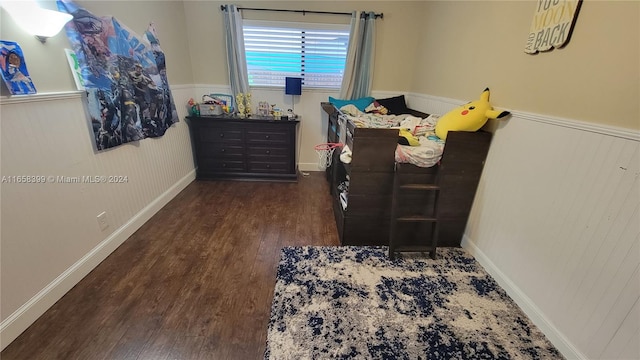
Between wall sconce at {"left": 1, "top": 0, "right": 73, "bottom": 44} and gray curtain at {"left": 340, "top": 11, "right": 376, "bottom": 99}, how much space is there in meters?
2.60

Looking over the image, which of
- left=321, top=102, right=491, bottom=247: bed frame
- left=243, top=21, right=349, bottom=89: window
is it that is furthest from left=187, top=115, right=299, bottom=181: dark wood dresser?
left=321, top=102, right=491, bottom=247: bed frame

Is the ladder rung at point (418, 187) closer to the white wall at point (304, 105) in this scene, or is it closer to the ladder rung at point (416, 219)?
the ladder rung at point (416, 219)

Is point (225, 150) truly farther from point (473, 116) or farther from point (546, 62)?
point (546, 62)

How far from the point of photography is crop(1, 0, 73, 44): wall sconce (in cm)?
128

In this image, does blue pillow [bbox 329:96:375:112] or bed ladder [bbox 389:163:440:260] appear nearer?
bed ladder [bbox 389:163:440:260]

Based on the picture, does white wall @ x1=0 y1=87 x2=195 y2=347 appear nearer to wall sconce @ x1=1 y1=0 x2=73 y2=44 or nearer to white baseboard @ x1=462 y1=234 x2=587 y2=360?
wall sconce @ x1=1 y1=0 x2=73 y2=44

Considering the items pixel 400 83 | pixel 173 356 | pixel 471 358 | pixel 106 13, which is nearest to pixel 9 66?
pixel 106 13

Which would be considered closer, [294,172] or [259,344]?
[259,344]

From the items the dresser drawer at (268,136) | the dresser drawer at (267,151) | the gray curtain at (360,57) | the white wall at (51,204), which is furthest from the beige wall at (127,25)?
the gray curtain at (360,57)

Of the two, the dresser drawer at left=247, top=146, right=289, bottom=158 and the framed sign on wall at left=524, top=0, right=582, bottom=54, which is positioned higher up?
the framed sign on wall at left=524, top=0, right=582, bottom=54

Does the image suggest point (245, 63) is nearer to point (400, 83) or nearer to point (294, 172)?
point (294, 172)

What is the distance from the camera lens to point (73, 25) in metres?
1.61

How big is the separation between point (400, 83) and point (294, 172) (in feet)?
6.04

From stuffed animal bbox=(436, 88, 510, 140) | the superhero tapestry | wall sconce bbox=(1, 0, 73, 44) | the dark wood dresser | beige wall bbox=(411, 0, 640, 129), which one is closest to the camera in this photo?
beige wall bbox=(411, 0, 640, 129)
